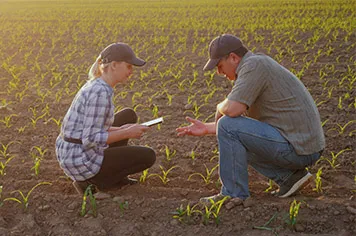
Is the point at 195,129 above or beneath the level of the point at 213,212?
above

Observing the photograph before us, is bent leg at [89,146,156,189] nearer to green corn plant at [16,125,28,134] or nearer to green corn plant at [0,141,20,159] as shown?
green corn plant at [0,141,20,159]

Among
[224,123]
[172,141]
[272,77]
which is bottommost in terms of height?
[172,141]

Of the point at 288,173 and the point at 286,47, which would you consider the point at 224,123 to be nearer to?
the point at 288,173

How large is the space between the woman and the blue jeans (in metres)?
0.74

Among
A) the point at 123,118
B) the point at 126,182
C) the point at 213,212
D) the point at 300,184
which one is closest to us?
the point at 213,212

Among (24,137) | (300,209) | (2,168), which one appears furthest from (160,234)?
(24,137)

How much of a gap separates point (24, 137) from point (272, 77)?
3524 mm

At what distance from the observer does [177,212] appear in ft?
12.3

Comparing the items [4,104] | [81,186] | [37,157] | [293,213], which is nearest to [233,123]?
[293,213]

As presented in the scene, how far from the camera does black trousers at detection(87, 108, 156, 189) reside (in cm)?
414

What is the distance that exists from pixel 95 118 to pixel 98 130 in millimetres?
114

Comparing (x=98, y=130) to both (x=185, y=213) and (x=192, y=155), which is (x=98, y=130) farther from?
(x=192, y=155)

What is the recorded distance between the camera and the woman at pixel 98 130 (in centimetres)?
383

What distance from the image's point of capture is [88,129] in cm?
383
